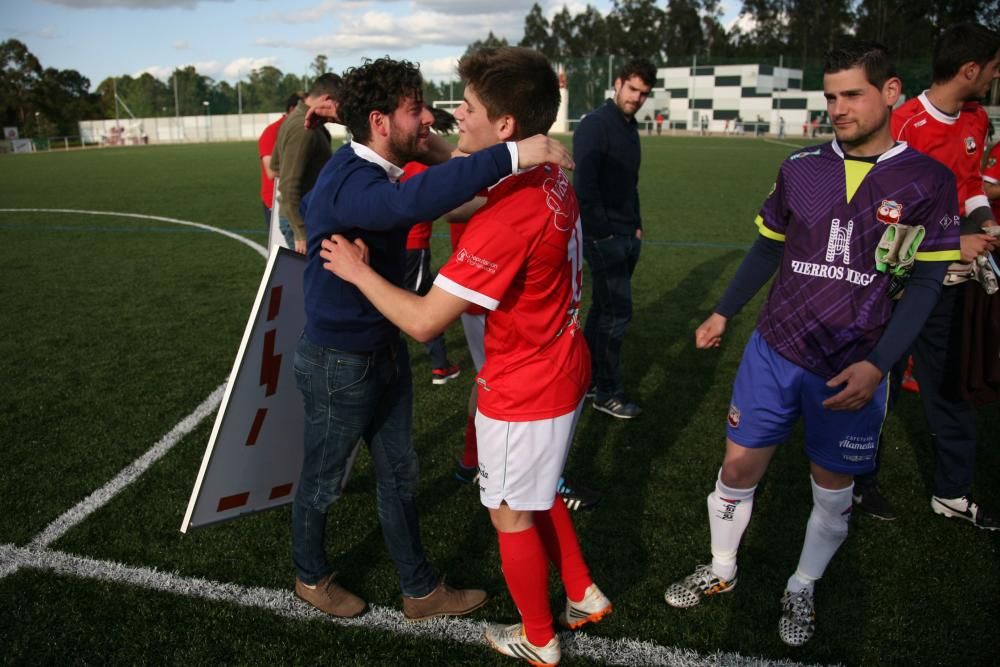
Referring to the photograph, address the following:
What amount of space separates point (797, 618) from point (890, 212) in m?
1.63

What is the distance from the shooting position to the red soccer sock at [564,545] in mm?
2672

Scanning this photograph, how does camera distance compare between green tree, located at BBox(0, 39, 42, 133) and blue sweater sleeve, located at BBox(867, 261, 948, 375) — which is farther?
green tree, located at BBox(0, 39, 42, 133)

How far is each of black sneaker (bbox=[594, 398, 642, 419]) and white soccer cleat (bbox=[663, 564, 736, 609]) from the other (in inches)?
75.0

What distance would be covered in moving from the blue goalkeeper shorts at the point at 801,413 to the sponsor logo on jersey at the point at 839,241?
432 mm

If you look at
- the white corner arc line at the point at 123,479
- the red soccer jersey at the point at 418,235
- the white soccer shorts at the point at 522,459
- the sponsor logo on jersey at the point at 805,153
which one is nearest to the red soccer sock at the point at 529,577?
the white soccer shorts at the point at 522,459

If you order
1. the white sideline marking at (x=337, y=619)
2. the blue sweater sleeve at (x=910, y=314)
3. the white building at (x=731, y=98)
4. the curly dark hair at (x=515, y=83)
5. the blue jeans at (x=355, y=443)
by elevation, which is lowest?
the white sideline marking at (x=337, y=619)

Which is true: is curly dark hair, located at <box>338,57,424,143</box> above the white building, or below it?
below

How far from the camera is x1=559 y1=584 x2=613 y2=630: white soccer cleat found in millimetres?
2713

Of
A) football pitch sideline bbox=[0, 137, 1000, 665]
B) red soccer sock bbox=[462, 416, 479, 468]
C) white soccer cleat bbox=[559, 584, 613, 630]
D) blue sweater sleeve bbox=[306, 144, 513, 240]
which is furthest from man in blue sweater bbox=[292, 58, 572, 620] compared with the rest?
red soccer sock bbox=[462, 416, 479, 468]

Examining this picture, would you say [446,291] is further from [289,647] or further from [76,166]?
[76,166]

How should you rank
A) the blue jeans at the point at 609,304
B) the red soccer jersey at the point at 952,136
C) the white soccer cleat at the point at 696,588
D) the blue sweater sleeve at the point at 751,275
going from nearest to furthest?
the blue sweater sleeve at the point at 751,275 < the white soccer cleat at the point at 696,588 < the red soccer jersey at the point at 952,136 < the blue jeans at the point at 609,304

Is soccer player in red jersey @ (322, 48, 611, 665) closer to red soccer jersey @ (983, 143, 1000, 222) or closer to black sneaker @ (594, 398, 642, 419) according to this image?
black sneaker @ (594, 398, 642, 419)

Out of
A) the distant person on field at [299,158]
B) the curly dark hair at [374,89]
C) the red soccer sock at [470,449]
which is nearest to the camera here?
the curly dark hair at [374,89]

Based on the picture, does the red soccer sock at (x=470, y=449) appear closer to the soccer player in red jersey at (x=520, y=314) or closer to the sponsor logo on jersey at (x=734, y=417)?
the soccer player in red jersey at (x=520, y=314)
